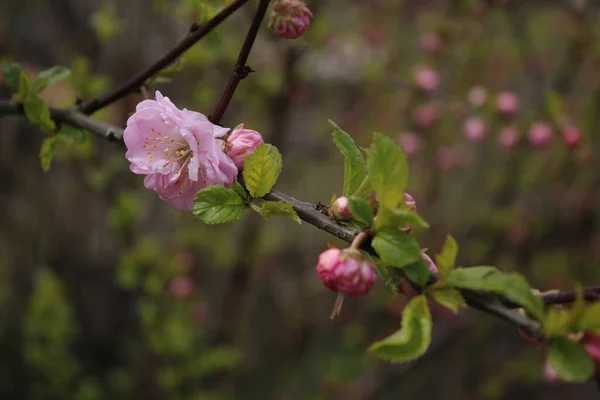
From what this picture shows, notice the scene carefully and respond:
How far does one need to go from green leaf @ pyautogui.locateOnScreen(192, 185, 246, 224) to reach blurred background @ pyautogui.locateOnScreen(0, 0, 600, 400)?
1.24 metres

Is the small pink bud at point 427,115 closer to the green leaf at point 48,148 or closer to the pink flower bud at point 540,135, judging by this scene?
the pink flower bud at point 540,135

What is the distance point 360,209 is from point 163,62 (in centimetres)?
40

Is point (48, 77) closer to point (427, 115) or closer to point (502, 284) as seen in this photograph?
point (502, 284)

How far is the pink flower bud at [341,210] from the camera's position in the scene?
0.60 metres

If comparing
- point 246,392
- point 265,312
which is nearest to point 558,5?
point 265,312

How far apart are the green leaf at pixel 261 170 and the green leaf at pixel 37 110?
14.7 inches

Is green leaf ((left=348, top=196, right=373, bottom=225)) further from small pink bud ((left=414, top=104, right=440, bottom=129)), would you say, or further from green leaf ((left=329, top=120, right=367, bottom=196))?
small pink bud ((left=414, top=104, right=440, bottom=129))

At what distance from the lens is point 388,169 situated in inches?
21.7

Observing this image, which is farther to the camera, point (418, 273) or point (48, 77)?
point (48, 77)

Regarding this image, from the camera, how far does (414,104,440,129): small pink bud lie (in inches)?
75.4

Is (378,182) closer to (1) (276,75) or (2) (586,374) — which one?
(2) (586,374)

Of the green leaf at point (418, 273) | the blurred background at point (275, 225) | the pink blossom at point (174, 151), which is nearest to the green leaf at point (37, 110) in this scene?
the pink blossom at point (174, 151)

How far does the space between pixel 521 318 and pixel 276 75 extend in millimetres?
1734

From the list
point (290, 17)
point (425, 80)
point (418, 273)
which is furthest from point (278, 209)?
point (425, 80)
